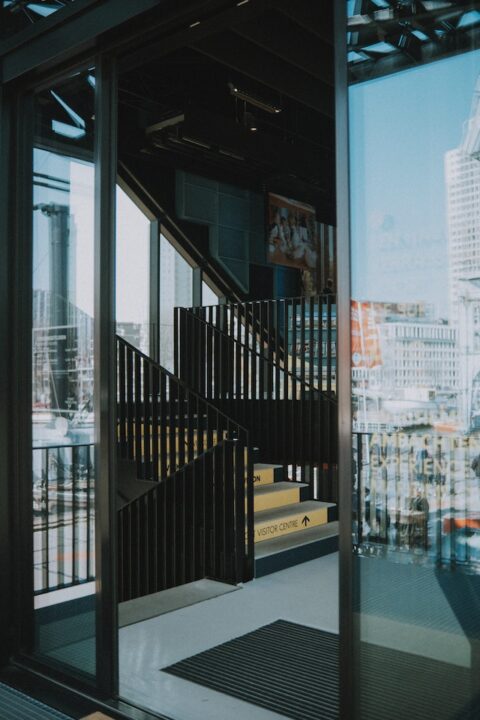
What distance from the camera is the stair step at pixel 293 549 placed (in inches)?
213

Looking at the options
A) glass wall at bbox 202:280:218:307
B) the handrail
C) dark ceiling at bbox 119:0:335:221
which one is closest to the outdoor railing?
dark ceiling at bbox 119:0:335:221

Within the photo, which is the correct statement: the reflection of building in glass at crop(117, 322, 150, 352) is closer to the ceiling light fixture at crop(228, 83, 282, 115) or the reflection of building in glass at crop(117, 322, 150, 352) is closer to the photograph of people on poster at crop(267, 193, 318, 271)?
the photograph of people on poster at crop(267, 193, 318, 271)


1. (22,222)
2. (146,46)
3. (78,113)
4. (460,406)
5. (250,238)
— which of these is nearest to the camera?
(460,406)

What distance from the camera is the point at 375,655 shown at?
2.16 m

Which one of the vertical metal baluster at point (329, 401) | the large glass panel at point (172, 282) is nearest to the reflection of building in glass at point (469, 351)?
the vertical metal baluster at point (329, 401)

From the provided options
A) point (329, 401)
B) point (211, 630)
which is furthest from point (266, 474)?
point (211, 630)

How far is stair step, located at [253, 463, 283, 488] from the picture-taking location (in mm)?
6867

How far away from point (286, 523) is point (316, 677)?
2.83 m

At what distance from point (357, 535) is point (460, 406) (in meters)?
0.54

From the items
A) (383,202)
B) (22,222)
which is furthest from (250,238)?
(383,202)

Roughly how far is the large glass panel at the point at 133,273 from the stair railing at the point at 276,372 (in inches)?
47.4

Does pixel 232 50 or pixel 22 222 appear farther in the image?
pixel 232 50

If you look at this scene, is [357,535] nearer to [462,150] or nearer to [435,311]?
[435,311]

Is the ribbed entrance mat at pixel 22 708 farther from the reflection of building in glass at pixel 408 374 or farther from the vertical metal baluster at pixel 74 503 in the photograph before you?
the reflection of building in glass at pixel 408 374
